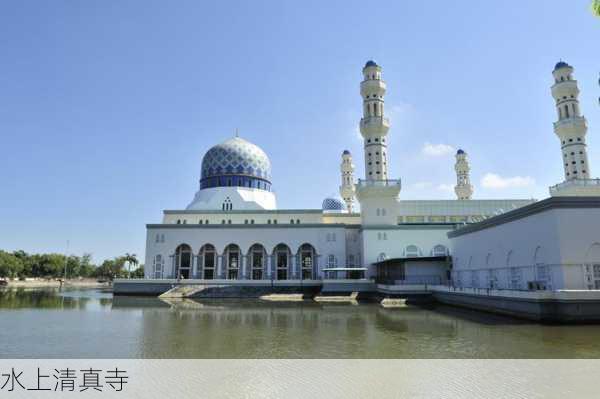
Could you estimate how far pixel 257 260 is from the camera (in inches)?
1609

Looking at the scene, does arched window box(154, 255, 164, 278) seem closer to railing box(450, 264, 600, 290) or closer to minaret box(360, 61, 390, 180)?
minaret box(360, 61, 390, 180)

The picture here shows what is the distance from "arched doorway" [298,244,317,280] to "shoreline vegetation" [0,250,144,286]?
1569 inches

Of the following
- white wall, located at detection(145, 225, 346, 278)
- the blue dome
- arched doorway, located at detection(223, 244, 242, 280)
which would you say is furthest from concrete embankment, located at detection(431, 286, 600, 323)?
the blue dome

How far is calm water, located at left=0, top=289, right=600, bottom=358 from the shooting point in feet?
37.8

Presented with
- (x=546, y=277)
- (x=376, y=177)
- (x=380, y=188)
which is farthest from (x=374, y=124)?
(x=546, y=277)

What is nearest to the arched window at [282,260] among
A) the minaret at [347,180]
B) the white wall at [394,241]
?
the white wall at [394,241]

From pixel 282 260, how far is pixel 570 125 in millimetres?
28713

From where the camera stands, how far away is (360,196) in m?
39.0

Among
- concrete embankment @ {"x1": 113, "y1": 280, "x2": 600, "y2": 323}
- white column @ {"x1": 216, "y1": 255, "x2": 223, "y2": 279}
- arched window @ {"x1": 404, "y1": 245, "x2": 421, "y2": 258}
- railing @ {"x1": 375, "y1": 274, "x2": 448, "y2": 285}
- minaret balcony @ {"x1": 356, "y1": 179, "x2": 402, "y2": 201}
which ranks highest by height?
minaret balcony @ {"x1": 356, "y1": 179, "x2": 402, "y2": 201}

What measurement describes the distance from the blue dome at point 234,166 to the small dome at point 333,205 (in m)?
9.03

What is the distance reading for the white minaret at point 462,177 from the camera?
175 feet
